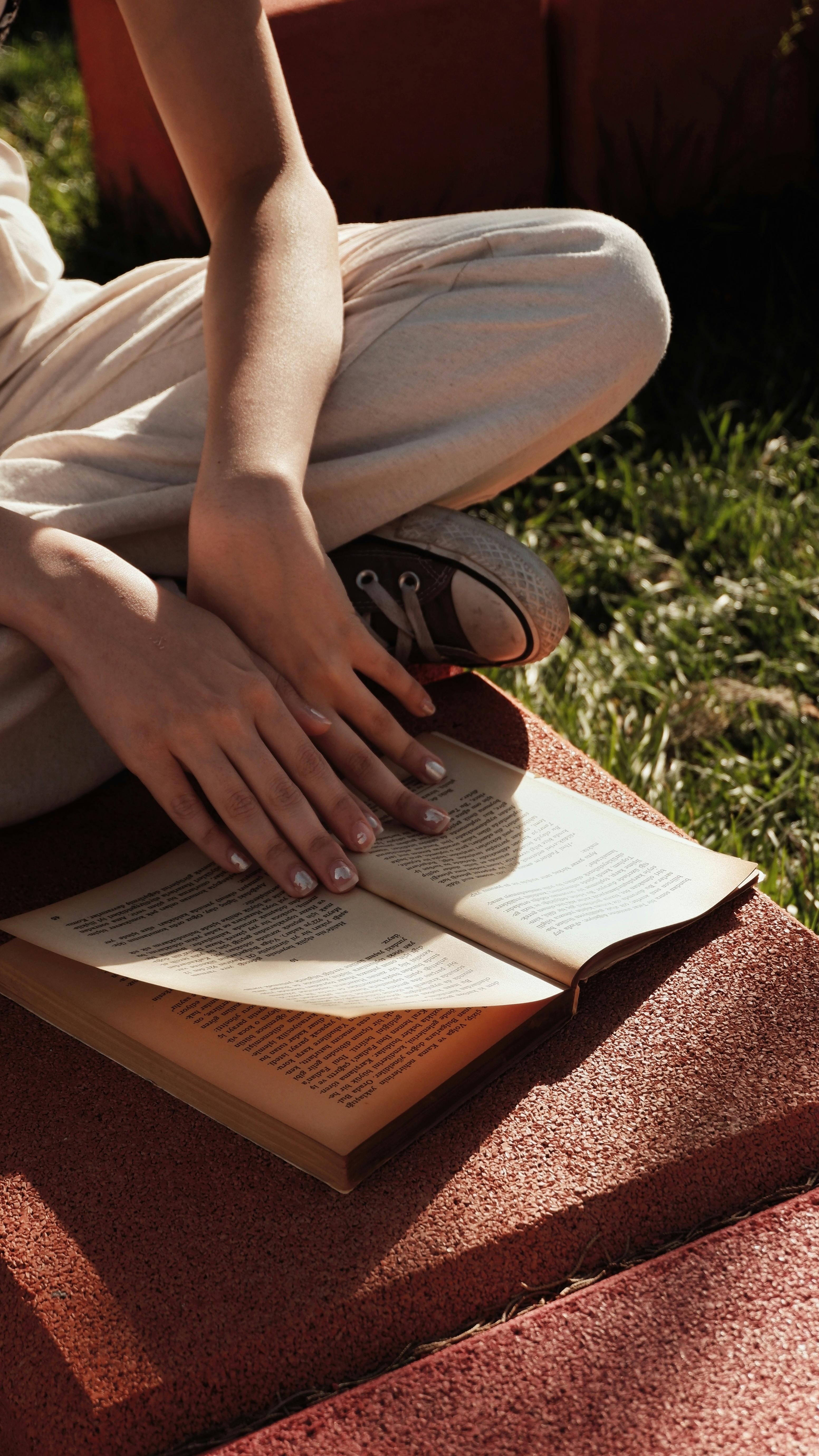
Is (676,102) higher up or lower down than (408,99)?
lower down

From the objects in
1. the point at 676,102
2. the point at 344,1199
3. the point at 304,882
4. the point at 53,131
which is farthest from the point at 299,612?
the point at 53,131

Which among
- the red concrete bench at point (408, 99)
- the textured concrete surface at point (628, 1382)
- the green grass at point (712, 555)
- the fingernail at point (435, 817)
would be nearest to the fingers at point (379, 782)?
the fingernail at point (435, 817)

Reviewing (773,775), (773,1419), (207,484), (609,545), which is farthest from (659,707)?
(773,1419)

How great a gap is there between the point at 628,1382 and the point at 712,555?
5.00ft

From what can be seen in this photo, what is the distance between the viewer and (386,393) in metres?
1.43

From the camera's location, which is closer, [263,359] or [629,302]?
[263,359]

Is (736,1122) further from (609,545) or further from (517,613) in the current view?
(609,545)

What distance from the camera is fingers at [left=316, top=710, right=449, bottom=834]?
1.17 m

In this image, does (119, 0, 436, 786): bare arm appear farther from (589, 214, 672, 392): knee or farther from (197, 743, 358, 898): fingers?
(589, 214, 672, 392): knee

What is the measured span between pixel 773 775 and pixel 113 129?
8.04 feet

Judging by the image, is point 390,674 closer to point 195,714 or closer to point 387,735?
point 387,735

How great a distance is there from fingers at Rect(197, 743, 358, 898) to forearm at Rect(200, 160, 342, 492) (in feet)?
0.95

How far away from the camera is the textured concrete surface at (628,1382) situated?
826 millimetres

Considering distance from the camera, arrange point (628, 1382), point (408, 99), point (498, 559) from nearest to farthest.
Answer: point (628, 1382)
point (498, 559)
point (408, 99)
